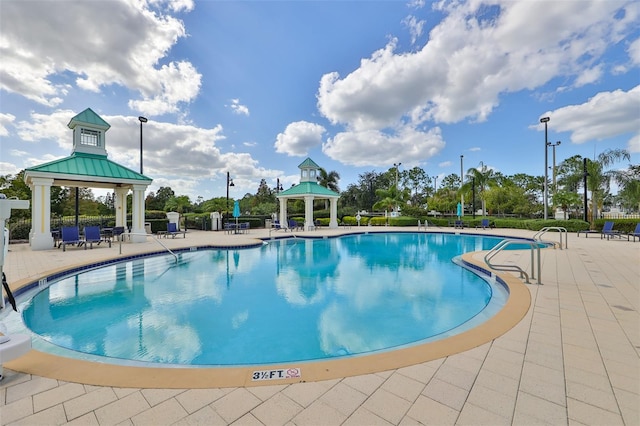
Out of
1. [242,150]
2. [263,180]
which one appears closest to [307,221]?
[242,150]

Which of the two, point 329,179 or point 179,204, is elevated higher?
point 329,179

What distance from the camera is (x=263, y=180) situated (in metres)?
51.9

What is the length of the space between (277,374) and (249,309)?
10.5 ft

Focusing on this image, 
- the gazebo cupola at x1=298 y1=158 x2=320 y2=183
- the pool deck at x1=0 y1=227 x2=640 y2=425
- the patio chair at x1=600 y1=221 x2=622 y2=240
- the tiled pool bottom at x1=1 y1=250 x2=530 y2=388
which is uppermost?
the gazebo cupola at x1=298 y1=158 x2=320 y2=183

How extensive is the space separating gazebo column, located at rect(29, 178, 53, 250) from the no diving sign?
13.9 metres

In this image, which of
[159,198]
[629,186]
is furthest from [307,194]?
[159,198]

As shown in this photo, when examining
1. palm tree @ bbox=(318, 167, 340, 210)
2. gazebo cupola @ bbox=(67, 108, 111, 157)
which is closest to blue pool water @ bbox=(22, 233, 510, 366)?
gazebo cupola @ bbox=(67, 108, 111, 157)

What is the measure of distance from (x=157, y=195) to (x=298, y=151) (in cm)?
2863

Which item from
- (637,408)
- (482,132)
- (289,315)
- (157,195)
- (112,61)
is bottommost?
(289,315)

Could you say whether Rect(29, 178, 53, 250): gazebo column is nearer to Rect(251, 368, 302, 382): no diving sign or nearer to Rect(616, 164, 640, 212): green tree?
Rect(251, 368, 302, 382): no diving sign

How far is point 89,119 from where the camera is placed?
1302 centimetres

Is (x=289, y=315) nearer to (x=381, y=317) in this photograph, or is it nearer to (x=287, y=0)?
(x=381, y=317)

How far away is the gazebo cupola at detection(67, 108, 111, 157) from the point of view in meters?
12.8

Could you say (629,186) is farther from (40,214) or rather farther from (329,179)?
(40,214)
